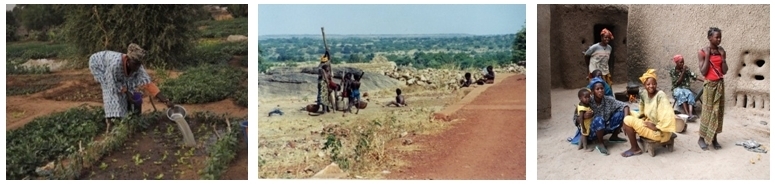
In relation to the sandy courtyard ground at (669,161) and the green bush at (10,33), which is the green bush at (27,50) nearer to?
the green bush at (10,33)

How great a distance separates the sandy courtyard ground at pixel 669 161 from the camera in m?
6.34

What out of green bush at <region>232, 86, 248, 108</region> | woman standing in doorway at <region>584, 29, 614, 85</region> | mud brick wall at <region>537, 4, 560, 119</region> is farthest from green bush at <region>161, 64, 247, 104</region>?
woman standing in doorway at <region>584, 29, 614, 85</region>

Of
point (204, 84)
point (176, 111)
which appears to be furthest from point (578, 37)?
point (176, 111)

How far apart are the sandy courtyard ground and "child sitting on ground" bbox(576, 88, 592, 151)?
14 centimetres

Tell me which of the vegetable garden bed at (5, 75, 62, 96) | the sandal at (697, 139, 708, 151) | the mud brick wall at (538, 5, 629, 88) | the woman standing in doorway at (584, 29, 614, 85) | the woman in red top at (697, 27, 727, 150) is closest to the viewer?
the woman in red top at (697, 27, 727, 150)

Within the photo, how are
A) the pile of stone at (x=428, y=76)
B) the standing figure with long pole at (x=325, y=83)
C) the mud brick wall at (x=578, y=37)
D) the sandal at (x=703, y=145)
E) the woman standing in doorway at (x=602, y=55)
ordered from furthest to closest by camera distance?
the mud brick wall at (x=578, y=37) < the woman standing in doorway at (x=602, y=55) < the pile of stone at (x=428, y=76) < the standing figure with long pole at (x=325, y=83) < the sandal at (x=703, y=145)

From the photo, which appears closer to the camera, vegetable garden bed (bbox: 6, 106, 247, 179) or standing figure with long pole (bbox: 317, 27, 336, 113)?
vegetable garden bed (bbox: 6, 106, 247, 179)

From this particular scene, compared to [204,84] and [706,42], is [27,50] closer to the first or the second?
[204,84]

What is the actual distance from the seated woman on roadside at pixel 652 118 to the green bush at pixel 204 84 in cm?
333

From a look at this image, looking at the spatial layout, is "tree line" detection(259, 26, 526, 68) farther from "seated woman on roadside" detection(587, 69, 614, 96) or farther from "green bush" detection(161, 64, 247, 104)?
"seated woman on roadside" detection(587, 69, 614, 96)

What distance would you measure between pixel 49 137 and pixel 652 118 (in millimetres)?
5052

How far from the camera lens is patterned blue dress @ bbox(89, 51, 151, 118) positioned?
651 cm

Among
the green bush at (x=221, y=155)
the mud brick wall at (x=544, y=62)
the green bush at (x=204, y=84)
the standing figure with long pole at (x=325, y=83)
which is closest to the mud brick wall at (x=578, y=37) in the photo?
the mud brick wall at (x=544, y=62)
